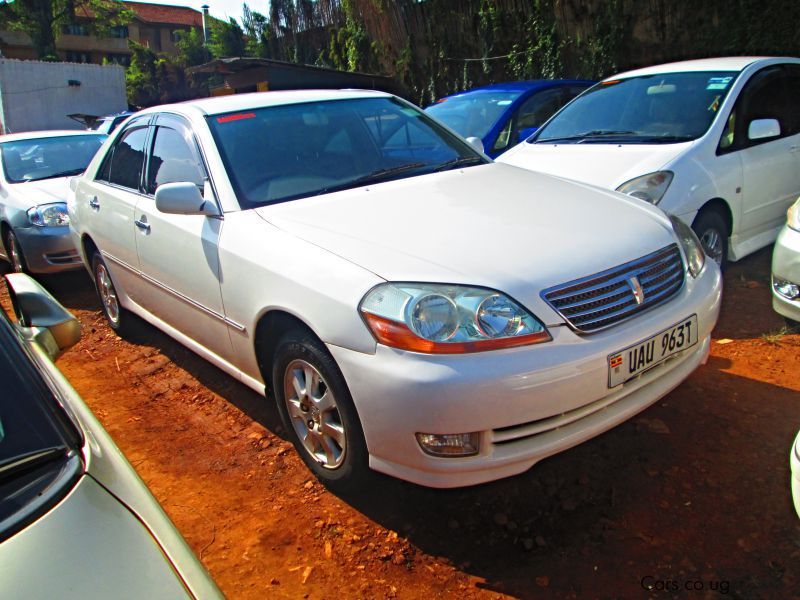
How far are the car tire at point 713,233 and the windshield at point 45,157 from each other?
20.5ft

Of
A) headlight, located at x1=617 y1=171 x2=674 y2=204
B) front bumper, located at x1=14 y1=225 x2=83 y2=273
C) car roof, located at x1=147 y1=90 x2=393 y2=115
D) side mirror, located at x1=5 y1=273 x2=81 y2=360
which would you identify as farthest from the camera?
front bumper, located at x1=14 y1=225 x2=83 y2=273

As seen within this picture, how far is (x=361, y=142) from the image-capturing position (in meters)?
3.84

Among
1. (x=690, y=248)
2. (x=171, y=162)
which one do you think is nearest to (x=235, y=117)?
(x=171, y=162)

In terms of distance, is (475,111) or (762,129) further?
(475,111)

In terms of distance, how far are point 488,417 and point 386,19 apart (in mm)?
13980

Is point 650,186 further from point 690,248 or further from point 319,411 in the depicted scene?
point 319,411

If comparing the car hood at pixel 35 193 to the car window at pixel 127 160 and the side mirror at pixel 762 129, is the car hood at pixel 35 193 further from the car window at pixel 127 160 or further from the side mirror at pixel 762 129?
the side mirror at pixel 762 129

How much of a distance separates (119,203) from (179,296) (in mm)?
1070

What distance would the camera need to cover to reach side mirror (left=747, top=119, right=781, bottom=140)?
505 centimetres

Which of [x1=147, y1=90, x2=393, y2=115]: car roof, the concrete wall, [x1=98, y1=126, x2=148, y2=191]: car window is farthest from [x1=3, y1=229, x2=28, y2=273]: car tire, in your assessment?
the concrete wall

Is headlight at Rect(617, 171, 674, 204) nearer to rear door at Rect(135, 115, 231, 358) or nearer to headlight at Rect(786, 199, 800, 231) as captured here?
headlight at Rect(786, 199, 800, 231)

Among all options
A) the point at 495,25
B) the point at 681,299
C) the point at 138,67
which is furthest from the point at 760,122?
the point at 138,67

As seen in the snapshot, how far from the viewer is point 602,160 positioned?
16.6 ft

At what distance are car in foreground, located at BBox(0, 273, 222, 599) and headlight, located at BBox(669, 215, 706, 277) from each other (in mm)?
2512
